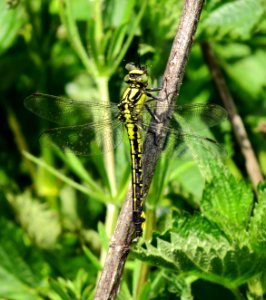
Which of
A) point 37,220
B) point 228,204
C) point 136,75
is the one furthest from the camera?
point 37,220

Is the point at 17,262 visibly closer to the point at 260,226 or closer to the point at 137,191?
the point at 137,191

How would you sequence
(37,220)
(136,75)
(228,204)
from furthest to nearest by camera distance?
1. (37,220)
2. (136,75)
3. (228,204)

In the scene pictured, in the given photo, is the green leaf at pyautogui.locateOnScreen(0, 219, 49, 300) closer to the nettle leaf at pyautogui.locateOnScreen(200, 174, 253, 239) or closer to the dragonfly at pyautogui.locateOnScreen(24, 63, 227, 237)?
the dragonfly at pyautogui.locateOnScreen(24, 63, 227, 237)

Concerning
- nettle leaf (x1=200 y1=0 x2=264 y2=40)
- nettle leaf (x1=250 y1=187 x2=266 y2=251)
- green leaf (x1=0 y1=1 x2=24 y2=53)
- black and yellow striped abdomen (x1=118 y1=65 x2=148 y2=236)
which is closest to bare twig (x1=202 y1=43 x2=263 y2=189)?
nettle leaf (x1=200 y1=0 x2=264 y2=40)

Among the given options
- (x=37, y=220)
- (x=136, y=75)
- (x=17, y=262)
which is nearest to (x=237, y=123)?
(x=136, y=75)

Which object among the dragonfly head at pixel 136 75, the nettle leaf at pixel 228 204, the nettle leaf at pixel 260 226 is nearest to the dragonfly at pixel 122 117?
the dragonfly head at pixel 136 75

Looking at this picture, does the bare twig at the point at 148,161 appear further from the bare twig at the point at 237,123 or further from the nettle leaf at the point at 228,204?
the bare twig at the point at 237,123

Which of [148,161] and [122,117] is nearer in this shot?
[148,161]
